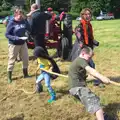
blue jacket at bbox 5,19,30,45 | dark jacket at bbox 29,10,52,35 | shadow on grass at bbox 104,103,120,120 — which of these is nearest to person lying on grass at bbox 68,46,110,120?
shadow on grass at bbox 104,103,120,120

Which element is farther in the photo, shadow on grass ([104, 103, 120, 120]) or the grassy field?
the grassy field

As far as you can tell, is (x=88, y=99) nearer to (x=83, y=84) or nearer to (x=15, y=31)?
(x=83, y=84)

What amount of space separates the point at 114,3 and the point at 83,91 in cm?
6167

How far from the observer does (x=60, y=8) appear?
68.1 meters

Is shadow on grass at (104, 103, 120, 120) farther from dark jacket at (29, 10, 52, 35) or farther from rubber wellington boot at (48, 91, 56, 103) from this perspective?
dark jacket at (29, 10, 52, 35)

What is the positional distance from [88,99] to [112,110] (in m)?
0.82

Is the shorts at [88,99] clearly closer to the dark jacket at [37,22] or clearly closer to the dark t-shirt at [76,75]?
the dark t-shirt at [76,75]

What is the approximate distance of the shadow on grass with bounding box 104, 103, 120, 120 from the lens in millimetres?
5674

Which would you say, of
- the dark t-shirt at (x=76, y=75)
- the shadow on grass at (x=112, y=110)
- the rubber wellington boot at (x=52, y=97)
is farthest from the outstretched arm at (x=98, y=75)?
the rubber wellington boot at (x=52, y=97)

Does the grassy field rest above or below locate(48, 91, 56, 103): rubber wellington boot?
below

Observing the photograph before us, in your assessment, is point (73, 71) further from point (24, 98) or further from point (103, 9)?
point (103, 9)

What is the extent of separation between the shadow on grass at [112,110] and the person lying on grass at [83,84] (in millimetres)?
436

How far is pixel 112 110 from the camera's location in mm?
5887

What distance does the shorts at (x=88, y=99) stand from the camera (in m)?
5.19
